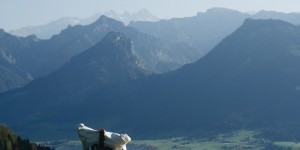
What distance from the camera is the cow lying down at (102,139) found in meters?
20.8

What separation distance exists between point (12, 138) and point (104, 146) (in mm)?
162572

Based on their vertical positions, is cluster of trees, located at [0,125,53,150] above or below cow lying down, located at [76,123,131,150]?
above

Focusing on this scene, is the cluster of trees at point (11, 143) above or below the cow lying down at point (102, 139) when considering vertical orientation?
above

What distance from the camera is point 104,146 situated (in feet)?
69.3

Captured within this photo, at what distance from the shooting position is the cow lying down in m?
20.8

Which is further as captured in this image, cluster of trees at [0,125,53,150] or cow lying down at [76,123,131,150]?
cluster of trees at [0,125,53,150]

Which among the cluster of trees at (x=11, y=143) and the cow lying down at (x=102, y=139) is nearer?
the cow lying down at (x=102, y=139)

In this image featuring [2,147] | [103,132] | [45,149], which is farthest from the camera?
[45,149]

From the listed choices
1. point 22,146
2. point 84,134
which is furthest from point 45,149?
point 84,134

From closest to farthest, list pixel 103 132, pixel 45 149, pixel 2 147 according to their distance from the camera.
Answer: pixel 103 132 → pixel 2 147 → pixel 45 149

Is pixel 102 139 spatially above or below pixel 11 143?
below

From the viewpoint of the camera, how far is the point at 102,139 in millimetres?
20859

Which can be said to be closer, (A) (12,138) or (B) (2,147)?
(B) (2,147)

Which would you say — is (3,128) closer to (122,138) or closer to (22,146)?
(22,146)
